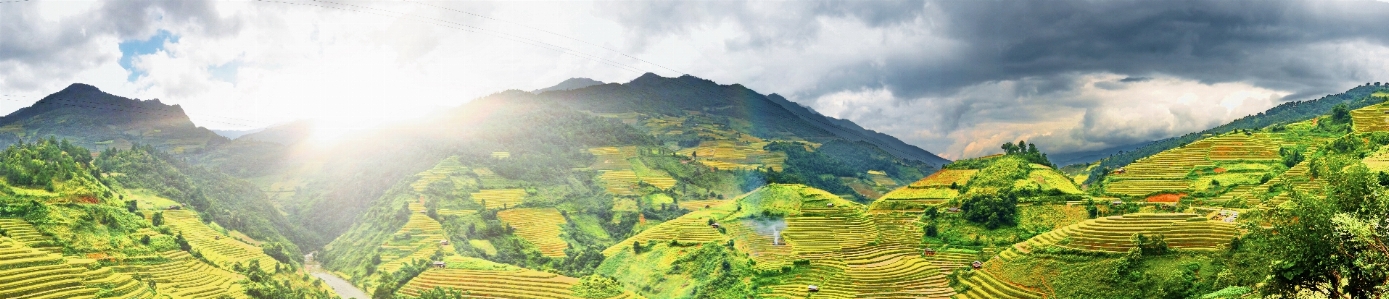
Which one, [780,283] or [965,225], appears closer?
[780,283]

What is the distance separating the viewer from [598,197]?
88750 mm

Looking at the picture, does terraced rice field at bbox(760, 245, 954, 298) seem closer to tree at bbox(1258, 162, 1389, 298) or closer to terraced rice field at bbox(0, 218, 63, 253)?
tree at bbox(1258, 162, 1389, 298)

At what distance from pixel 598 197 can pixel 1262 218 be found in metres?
72.2

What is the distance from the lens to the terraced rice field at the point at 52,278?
32219 mm

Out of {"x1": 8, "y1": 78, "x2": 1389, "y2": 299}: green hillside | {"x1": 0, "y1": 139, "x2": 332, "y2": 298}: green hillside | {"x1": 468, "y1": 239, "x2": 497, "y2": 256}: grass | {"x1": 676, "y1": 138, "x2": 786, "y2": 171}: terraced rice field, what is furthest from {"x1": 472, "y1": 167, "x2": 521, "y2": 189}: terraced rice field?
{"x1": 676, "y1": 138, "x2": 786, "y2": 171}: terraced rice field

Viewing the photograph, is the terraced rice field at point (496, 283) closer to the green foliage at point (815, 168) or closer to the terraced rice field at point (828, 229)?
the terraced rice field at point (828, 229)

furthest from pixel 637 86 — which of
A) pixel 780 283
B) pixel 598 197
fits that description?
pixel 780 283

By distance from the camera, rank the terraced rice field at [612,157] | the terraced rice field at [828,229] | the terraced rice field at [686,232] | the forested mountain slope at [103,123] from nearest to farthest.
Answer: the terraced rice field at [828,229] → the terraced rice field at [686,232] → the forested mountain slope at [103,123] → the terraced rice field at [612,157]

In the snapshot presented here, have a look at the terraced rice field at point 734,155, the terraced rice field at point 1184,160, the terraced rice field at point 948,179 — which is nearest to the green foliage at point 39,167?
the terraced rice field at point 948,179

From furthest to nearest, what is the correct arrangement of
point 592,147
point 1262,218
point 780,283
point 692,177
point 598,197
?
point 592,147, point 692,177, point 598,197, point 780,283, point 1262,218

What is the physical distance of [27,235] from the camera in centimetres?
3741

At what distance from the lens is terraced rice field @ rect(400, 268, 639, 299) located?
45.7 meters

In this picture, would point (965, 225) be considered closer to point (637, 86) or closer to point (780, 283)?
point (780, 283)

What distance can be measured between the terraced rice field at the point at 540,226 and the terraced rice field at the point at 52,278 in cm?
3345
